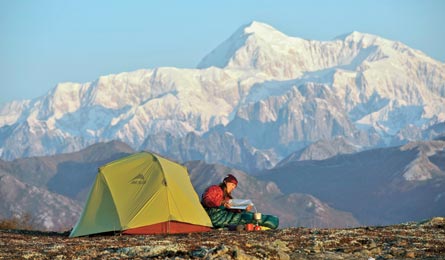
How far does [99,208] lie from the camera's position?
4272 cm

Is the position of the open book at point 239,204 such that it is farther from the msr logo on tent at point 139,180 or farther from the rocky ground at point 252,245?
the msr logo on tent at point 139,180

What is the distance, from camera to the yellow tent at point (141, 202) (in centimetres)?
4162

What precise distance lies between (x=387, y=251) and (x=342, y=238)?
3579 millimetres

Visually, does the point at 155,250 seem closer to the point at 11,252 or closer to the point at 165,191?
the point at 11,252

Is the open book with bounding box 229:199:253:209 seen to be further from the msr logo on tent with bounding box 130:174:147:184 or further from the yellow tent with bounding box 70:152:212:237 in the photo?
the msr logo on tent with bounding box 130:174:147:184

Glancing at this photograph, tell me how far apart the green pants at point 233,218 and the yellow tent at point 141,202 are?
609 millimetres

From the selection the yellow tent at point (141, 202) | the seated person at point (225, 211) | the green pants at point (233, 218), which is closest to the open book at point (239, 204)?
the seated person at point (225, 211)

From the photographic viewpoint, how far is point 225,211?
4350 centimetres

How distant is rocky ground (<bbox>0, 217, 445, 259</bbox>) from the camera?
30.8 metres

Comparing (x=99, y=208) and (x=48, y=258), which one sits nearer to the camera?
(x=48, y=258)

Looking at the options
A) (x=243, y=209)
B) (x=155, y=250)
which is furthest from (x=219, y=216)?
(x=155, y=250)

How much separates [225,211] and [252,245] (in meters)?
11.3

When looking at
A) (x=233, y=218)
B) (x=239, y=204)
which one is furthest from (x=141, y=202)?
(x=239, y=204)

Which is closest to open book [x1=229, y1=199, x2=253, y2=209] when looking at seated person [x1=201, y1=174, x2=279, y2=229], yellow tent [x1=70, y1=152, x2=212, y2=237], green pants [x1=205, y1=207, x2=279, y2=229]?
seated person [x1=201, y1=174, x2=279, y2=229]
